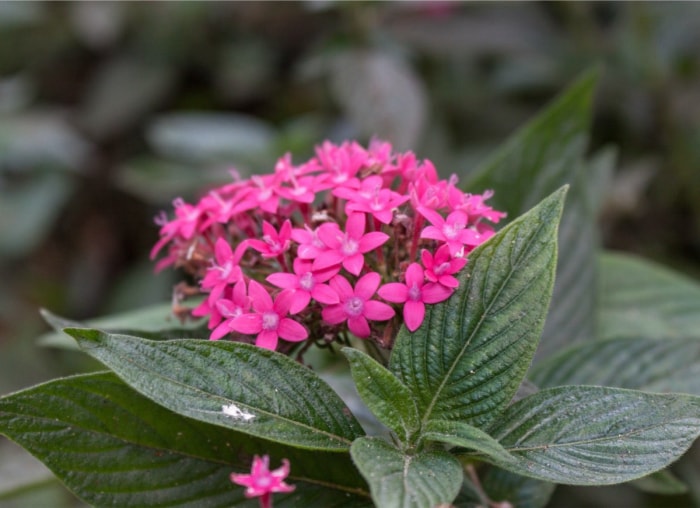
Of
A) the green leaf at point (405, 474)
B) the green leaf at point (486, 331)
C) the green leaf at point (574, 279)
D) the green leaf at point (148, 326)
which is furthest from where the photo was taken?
the green leaf at point (574, 279)

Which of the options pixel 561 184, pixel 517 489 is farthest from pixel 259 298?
pixel 561 184

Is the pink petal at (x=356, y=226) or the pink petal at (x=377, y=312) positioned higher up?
the pink petal at (x=356, y=226)

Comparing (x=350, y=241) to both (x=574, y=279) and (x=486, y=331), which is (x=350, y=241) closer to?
(x=486, y=331)

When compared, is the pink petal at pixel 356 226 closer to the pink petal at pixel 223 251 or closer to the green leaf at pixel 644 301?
the pink petal at pixel 223 251

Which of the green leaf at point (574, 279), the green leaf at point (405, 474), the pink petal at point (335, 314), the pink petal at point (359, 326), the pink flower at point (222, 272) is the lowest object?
the green leaf at point (405, 474)

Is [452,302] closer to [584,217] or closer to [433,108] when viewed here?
[584,217]

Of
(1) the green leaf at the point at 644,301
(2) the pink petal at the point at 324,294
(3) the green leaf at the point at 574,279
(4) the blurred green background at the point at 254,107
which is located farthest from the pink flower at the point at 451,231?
(4) the blurred green background at the point at 254,107

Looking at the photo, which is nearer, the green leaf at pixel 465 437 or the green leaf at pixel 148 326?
the green leaf at pixel 465 437
